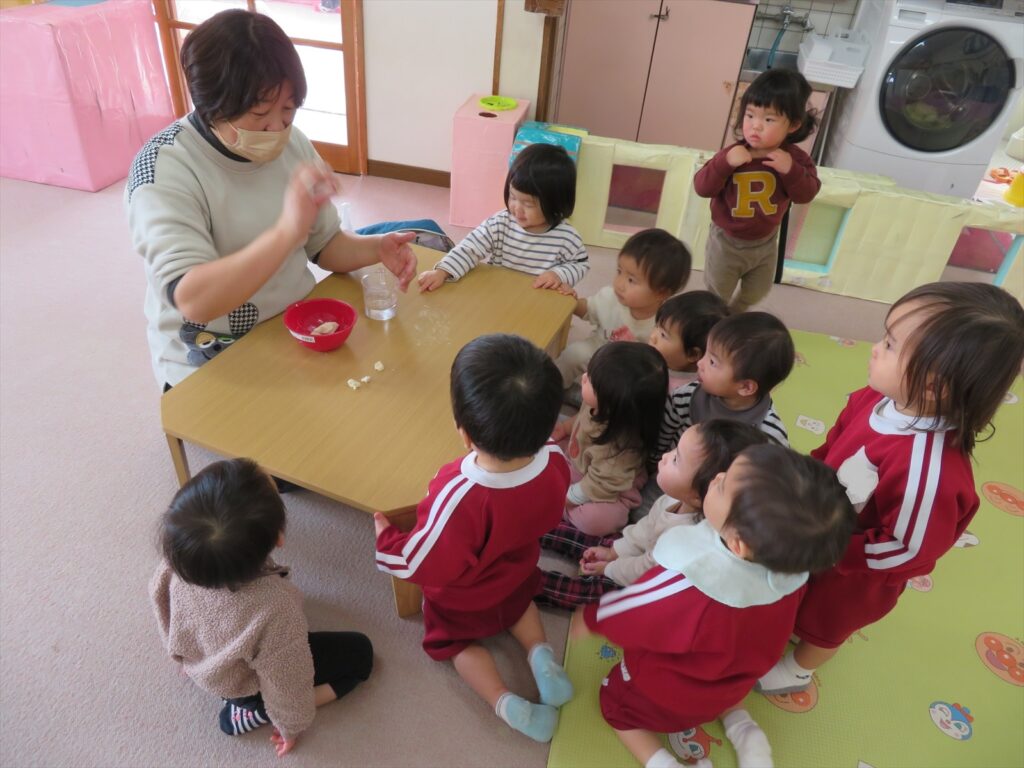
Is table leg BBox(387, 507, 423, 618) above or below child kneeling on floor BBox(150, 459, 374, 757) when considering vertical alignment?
below

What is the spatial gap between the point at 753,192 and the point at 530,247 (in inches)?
28.7

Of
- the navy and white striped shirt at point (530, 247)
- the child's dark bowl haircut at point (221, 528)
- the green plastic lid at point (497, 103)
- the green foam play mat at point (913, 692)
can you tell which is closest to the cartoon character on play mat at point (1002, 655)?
the green foam play mat at point (913, 692)

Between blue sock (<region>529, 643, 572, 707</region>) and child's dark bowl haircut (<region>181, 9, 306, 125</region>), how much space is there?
1259 mm

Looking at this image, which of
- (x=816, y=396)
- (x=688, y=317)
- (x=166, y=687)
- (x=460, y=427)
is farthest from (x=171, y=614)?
(x=816, y=396)

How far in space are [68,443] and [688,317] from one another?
176cm

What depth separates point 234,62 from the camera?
127 cm

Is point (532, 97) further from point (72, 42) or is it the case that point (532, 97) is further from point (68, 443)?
point (68, 443)

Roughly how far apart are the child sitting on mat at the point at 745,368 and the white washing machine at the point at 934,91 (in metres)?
2.61

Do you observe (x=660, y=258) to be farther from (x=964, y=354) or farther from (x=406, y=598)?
(x=406, y=598)

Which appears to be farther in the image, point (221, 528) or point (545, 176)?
point (545, 176)

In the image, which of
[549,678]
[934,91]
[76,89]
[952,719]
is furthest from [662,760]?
[934,91]

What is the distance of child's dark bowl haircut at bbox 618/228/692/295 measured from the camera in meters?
1.91

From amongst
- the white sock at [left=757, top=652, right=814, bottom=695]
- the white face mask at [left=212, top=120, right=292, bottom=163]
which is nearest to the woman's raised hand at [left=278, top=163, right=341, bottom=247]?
the white face mask at [left=212, top=120, right=292, bottom=163]

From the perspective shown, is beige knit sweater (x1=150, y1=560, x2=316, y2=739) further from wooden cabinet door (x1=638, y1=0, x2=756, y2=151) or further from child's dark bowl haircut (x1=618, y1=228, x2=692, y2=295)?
A: wooden cabinet door (x1=638, y1=0, x2=756, y2=151)
